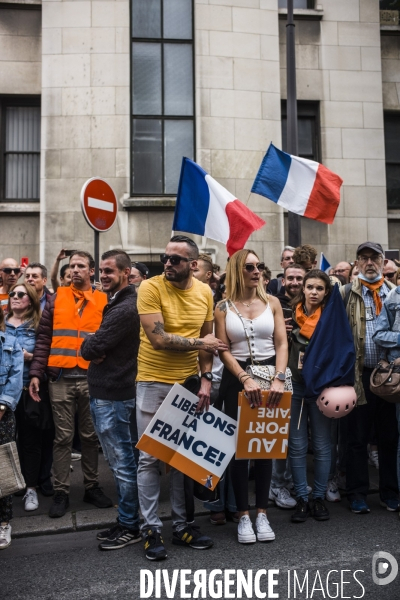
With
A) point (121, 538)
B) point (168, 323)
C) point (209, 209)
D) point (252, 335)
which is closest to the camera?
point (168, 323)

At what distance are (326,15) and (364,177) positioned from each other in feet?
10.9

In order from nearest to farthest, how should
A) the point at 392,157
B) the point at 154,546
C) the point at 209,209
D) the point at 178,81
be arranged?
the point at 154,546 → the point at 209,209 → the point at 178,81 → the point at 392,157

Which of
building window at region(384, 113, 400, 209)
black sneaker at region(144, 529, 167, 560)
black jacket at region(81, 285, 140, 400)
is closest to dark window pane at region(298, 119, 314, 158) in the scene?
building window at region(384, 113, 400, 209)

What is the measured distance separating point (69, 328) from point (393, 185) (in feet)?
31.5

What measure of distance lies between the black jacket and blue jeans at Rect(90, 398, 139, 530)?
4.0 inches

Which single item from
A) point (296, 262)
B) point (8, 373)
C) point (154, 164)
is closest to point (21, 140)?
point (154, 164)

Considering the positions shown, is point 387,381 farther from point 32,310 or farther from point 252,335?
point 32,310

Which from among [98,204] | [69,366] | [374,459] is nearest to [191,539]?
[69,366]

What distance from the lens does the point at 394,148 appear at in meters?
13.5

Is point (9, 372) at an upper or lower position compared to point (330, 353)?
lower

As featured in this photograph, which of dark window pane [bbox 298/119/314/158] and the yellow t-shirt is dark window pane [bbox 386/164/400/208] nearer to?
dark window pane [bbox 298/119/314/158]

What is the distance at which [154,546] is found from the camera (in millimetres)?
4395

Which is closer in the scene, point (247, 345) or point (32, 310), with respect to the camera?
point (247, 345)

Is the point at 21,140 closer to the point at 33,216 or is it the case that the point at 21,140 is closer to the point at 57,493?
the point at 33,216
